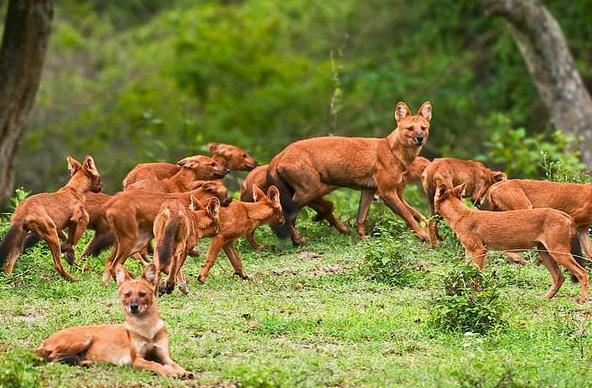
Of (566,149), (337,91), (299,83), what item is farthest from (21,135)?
(299,83)

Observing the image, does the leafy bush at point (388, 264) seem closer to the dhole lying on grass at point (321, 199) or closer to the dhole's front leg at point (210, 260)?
the dhole's front leg at point (210, 260)

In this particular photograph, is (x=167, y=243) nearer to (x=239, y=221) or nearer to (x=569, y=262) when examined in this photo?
(x=239, y=221)

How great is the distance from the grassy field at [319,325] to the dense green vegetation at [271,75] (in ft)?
30.2

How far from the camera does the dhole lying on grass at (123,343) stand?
9664mm

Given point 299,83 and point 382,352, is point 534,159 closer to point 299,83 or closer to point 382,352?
point 382,352

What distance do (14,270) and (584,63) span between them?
13477mm

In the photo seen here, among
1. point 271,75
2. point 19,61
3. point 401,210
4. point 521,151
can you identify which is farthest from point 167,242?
point 271,75

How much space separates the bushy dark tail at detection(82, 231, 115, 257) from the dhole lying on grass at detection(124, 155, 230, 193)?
0.55m

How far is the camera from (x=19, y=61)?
57.5 ft

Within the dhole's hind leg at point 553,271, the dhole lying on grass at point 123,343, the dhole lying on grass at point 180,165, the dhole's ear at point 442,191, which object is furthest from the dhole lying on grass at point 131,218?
the dhole's hind leg at point 553,271

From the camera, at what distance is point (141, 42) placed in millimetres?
30688

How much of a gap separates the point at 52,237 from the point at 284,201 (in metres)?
2.71

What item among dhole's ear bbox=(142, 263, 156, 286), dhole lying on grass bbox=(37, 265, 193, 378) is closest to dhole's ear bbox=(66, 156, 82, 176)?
dhole's ear bbox=(142, 263, 156, 286)

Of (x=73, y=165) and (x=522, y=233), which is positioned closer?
(x=522, y=233)
